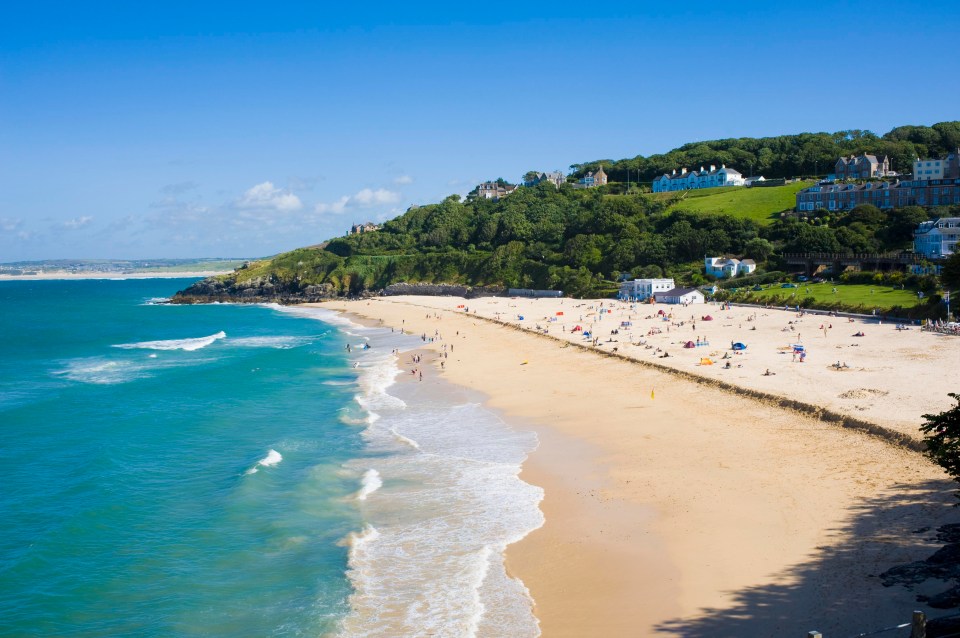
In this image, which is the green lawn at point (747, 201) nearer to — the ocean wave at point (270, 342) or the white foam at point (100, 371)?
the ocean wave at point (270, 342)

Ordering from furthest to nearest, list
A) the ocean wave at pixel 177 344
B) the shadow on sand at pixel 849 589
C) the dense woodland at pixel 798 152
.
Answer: the dense woodland at pixel 798 152, the ocean wave at pixel 177 344, the shadow on sand at pixel 849 589

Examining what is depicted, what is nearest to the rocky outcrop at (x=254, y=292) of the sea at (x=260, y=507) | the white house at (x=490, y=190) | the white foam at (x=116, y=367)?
the white house at (x=490, y=190)

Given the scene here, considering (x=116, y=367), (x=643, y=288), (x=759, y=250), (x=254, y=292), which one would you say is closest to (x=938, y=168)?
(x=759, y=250)

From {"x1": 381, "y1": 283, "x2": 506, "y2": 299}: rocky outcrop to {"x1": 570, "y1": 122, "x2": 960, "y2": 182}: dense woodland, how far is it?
156 ft

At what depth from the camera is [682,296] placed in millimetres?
62156

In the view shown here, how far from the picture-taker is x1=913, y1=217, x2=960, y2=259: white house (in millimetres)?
54969

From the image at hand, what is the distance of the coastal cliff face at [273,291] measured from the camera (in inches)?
3967

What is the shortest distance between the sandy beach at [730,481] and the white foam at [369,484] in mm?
4825

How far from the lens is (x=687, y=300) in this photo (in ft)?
204

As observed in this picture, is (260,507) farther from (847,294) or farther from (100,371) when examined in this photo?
(847,294)

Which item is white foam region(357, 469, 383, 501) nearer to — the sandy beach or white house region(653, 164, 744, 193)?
the sandy beach

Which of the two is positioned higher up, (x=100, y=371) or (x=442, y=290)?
(x=442, y=290)

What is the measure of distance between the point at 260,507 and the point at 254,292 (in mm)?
101202

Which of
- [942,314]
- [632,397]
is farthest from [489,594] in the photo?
[942,314]
